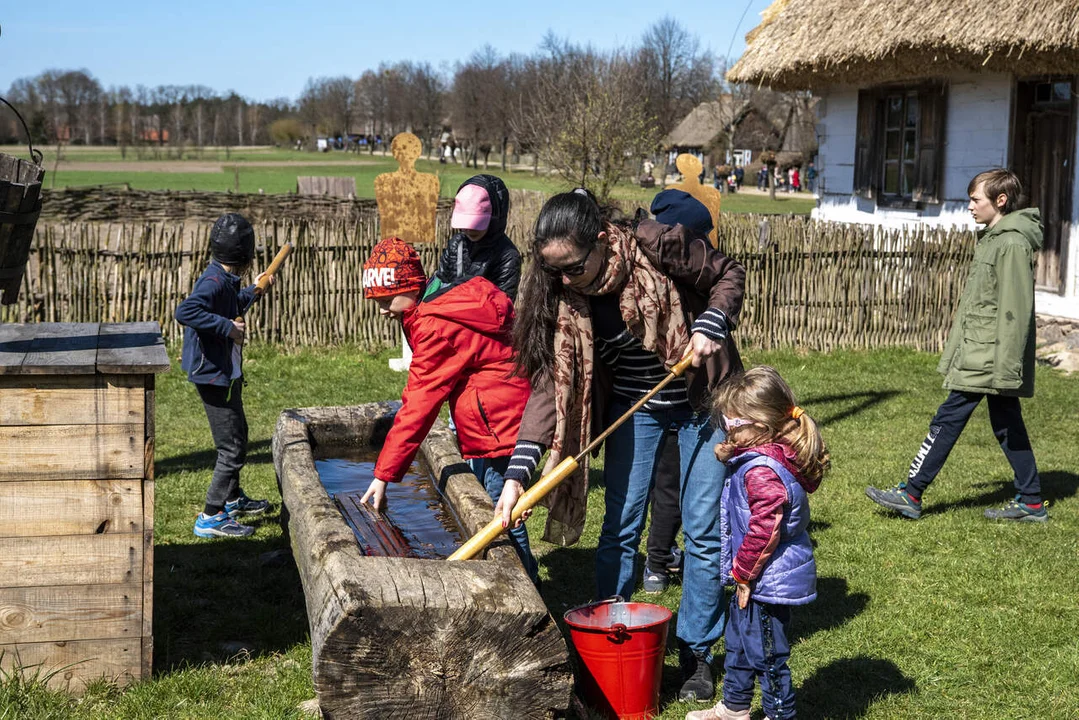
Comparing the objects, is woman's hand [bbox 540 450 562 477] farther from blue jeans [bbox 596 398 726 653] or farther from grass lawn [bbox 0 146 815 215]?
grass lawn [bbox 0 146 815 215]

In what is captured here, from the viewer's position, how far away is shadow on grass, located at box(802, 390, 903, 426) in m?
8.44

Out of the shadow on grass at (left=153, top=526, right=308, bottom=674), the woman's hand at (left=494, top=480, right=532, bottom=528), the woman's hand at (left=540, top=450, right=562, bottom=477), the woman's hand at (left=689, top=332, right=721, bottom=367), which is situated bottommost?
the shadow on grass at (left=153, top=526, right=308, bottom=674)

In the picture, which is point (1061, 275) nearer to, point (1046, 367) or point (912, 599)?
point (1046, 367)

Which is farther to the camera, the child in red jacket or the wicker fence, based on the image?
the wicker fence

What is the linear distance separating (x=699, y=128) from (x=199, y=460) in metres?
59.4

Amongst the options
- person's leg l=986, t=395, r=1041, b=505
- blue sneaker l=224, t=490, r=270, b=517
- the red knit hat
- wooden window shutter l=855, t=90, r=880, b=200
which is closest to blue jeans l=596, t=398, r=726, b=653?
the red knit hat

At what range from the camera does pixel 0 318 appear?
9477 millimetres

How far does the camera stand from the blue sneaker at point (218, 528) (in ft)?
18.1

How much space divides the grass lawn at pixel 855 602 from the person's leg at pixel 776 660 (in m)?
0.42

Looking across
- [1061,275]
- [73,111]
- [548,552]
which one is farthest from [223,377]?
[73,111]

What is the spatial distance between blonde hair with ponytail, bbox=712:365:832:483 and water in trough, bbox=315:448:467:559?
131 centimetres

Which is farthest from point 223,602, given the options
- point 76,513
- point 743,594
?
point 743,594

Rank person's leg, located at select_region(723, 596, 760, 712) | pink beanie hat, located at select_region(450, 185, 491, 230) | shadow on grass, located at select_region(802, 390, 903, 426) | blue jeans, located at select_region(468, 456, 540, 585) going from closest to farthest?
person's leg, located at select_region(723, 596, 760, 712)
blue jeans, located at select_region(468, 456, 540, 585)
pink beanie hat, located at select_region(450, 185, 491, 230)
shadow on grass, located at select_region(802, 390, 903, 426)

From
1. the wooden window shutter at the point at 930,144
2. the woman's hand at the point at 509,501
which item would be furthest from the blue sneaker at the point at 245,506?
the wooden window shutter at the point at 930,144
